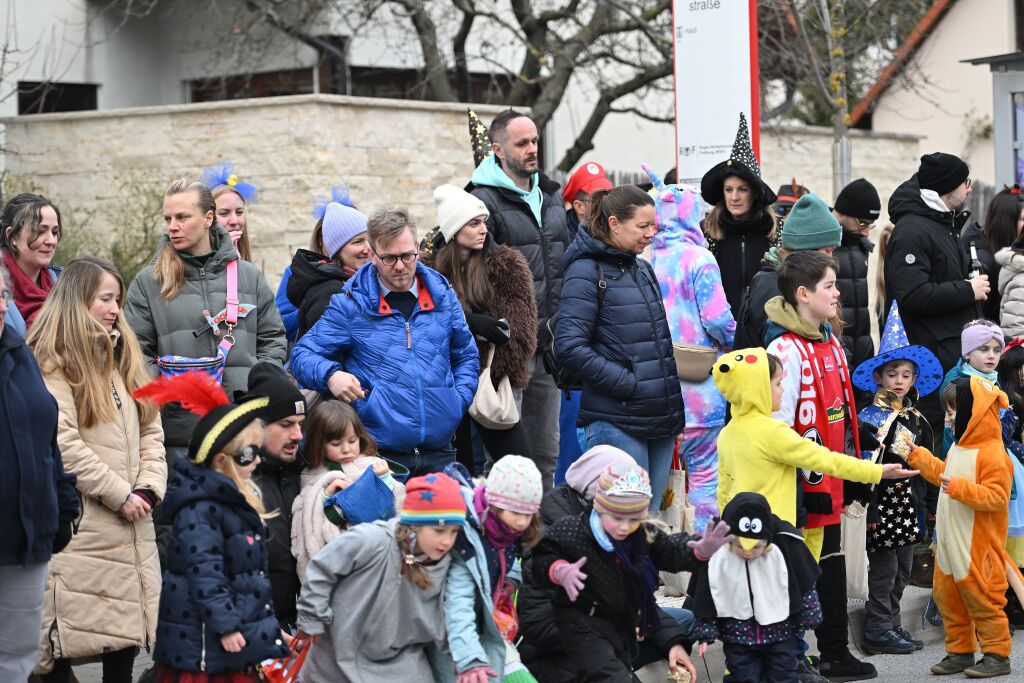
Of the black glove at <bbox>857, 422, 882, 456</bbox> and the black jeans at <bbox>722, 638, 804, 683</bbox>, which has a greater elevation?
the black glove at <bbox>857, 422, 882, 456</bbox>

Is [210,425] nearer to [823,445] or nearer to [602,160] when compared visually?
[823,445]

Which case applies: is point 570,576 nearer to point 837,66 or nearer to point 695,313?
point 695,313

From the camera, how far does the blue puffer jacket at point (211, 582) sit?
5.05 meters

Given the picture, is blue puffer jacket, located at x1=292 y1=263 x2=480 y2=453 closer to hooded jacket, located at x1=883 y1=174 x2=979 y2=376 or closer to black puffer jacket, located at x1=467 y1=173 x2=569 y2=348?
black puffer jacket, located at x1=467 y1=173 x2=569 y2=348

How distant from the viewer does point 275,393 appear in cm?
553

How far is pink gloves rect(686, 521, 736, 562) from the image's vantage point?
5.84m

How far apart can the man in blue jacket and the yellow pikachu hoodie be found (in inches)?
46.9

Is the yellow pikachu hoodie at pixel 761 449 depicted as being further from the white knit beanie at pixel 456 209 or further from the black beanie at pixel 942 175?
the black beanie at pixel 942 175

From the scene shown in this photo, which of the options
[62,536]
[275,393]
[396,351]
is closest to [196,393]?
[275,393]

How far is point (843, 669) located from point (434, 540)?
260cm

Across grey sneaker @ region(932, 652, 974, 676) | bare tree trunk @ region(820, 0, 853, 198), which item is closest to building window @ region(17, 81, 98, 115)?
bare tree trunk @ region(820, 0, 853, 198)

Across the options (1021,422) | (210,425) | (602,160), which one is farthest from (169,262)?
(602,160)

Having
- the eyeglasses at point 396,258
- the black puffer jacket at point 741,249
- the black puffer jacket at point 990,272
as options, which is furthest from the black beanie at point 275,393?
the black puffer jacket at point 990,272

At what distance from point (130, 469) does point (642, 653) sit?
226 cm
